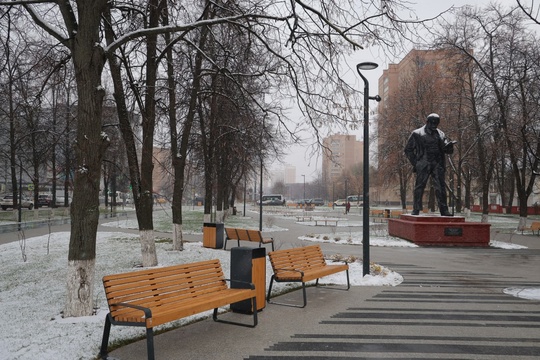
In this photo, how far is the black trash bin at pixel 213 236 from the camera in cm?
1428

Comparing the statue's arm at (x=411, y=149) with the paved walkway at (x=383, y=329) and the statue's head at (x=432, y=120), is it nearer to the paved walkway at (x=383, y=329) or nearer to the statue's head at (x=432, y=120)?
the statue's head at (x=432, y=120)

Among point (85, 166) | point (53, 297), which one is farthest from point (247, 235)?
point (85, 166)

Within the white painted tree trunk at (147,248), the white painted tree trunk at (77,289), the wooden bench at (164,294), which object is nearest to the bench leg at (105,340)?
the wooden bench at (164,294)

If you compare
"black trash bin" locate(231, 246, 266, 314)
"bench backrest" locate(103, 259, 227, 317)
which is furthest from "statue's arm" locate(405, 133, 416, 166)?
"bench backrest" locate(103, 259, 227, 317)

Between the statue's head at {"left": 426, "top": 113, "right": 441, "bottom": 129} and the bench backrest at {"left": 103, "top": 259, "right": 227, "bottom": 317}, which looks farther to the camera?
the statue's head at {"left": 426, "top": 113, "right": 441, "bottom": 129}

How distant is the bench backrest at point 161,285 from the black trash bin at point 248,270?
1.17ft

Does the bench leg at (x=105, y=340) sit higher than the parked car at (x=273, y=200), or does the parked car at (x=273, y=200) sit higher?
the parked car at (x=273, y=200)

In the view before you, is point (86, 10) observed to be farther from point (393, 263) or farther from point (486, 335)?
point (393, 263)

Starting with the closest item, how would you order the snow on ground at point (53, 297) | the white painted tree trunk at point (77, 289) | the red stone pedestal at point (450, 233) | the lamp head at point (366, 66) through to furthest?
the snow on ground at point (53, 297) < the white painted tree trunk at point (77, 289) < the lamp head at point (366, 66) < the red stone pedestal at point (450, 233)

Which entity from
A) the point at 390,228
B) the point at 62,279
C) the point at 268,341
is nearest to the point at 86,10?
the point at 268,341

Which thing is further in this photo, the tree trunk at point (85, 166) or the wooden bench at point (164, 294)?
the tree trunk at point (85, 166)

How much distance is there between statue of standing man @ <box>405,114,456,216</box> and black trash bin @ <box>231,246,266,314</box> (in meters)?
13.2

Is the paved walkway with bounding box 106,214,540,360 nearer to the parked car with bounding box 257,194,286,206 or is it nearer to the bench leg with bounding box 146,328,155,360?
the bench leg with bounding box 146,328,155,360

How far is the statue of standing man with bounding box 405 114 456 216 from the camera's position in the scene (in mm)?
17422
